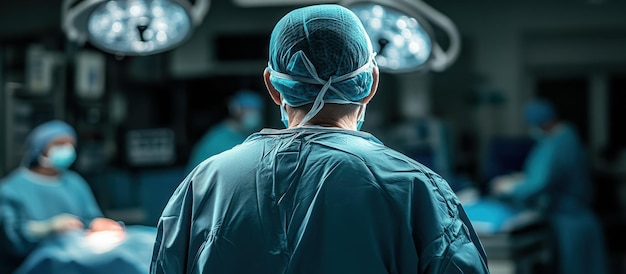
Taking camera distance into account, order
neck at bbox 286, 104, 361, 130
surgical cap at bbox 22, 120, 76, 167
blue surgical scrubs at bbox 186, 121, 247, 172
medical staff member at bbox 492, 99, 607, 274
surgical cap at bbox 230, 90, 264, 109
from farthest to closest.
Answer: surgical cap at bbox 230, 90, 264, 109 → blue surgical scrubs at bbox 186, 121, 247, 172 → medical staff member at bbox 492, 99, 607, 274 → surgical cap at bbox 22, 120, 76, 167 → neck at bbox 286, 104, 361, 130

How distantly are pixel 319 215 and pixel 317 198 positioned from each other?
0.09ft

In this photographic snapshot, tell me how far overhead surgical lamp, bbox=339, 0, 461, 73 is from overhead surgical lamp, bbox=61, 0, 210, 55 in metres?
0.54

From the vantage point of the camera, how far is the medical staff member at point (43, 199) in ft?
13.2

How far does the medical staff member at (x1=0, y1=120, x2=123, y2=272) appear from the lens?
4.01 meters

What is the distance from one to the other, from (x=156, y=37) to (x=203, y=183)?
1.37 meters

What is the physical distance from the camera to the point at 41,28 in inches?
224

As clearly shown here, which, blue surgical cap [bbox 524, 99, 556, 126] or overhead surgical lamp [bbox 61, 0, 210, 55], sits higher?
overhead surgical lamp [bbox 61, 0, 210, 55]

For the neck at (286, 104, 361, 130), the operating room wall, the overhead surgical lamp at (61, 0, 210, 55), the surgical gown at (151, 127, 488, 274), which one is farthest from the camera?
the operating room wall

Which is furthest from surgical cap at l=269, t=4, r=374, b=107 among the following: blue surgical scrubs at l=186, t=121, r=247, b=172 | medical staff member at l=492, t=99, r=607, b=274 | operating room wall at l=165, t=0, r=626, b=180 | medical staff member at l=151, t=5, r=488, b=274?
operating room wall at l=165, t=0, r=626, b=180

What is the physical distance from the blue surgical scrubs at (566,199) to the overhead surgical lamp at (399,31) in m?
2.29

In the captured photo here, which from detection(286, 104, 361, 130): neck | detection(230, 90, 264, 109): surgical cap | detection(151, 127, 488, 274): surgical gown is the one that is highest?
detection(286, 104, 361, 130): neck

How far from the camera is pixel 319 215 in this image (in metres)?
1.37

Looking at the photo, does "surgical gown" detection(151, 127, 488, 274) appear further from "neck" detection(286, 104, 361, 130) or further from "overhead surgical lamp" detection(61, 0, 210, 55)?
"overhead surgical lamp" detection(61, 0, 210, 55)

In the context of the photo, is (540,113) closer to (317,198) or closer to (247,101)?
(247,101)
